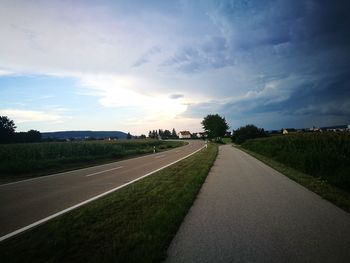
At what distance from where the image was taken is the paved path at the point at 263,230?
4.21 metres

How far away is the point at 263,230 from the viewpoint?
209 inches

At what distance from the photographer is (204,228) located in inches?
217

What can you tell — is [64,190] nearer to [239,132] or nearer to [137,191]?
[137,191]

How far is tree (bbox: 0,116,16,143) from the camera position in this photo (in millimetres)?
70000

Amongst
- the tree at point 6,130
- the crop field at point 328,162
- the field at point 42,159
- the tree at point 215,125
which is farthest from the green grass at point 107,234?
the tree at point 215,125

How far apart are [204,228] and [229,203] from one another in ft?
7.80

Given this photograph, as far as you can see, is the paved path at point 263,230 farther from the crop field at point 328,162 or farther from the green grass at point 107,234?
the crop field at point 328,162

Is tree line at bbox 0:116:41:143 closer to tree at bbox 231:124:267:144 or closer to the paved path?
tree at bbox 231:124:267:144

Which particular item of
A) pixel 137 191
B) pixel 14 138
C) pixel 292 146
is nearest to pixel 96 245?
pixel 137 191

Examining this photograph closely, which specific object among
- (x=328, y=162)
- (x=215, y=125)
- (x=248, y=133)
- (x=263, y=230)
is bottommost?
(x=263, y=230)

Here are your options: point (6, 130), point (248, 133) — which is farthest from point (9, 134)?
point (248, 133)

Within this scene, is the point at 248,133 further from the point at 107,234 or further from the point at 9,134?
the point at 107,234

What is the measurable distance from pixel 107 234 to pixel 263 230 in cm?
296

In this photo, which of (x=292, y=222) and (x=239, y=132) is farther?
(x=239, y=132)
